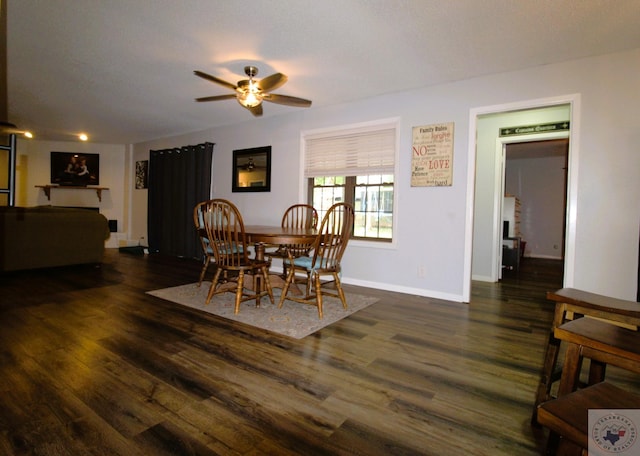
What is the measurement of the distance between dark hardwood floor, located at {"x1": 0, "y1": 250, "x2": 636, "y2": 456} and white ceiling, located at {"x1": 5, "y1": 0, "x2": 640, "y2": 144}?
88.7 inches

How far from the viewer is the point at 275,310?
2.80 m

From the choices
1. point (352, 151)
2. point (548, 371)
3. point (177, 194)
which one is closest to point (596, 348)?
point (548, 371)

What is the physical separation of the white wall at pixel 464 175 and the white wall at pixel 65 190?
4268 mm

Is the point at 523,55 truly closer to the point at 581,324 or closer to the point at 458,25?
the point at 458,25

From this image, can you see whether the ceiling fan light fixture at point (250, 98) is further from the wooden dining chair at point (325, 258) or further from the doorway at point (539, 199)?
the doorway at point (539, 199)

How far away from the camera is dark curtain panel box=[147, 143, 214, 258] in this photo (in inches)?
219

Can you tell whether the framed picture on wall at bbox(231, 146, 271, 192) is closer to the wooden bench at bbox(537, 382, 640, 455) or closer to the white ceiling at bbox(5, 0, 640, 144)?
the white ceiling at bbox(5, 0, 640, 144)

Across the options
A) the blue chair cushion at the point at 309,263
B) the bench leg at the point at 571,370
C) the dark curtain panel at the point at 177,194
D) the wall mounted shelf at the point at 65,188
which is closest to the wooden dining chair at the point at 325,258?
the blue chair cushion at the point at 309,263

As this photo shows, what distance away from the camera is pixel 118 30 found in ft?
8.26

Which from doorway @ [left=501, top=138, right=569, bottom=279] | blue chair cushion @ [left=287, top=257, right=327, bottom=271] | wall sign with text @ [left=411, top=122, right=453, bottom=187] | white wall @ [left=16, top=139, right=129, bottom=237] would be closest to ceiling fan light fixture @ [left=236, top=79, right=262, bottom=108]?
blue chair cushion @ [left=287, top=257, right=327, bottom=271]

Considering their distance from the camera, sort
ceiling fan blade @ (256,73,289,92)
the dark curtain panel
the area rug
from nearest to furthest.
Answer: the area rug
ceiling fan blade @ (256,73,289,92)
the dark curtain panel

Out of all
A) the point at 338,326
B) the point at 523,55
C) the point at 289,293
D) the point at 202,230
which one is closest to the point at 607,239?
the point at 523,55

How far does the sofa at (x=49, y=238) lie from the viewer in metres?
3.98

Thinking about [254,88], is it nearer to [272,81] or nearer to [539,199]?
[272,81]
